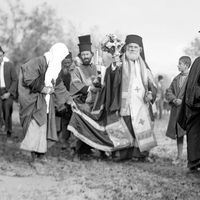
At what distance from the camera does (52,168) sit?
6684mm

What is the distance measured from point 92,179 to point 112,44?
Answer: 2.68 meters

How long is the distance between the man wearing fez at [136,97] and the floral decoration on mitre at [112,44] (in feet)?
0.45

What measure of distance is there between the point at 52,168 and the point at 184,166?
2086 millimetres

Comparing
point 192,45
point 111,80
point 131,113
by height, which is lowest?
point 192,45

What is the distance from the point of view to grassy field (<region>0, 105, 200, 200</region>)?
501 cm

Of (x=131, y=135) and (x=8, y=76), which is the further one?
(x=8, y=76)

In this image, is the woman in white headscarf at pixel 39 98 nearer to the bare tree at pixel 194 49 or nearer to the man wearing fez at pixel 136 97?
the man wearing fez at pixel 136 97

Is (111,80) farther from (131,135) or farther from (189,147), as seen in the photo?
(189,147)

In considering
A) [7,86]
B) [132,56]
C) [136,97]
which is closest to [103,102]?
[136,97]

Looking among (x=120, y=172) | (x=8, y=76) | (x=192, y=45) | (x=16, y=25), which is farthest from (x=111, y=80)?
(x=192, y=45)

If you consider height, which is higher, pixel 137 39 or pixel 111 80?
pixel 137 39

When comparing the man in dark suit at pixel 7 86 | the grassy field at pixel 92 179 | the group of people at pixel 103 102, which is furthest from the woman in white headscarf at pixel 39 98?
the man in dark suit at pixel 7 86

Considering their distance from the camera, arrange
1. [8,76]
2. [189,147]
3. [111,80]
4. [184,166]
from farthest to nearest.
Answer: [8,76] → [111,80] → [184,166] → [189,147]

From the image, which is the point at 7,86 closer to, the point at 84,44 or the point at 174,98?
the point at 84,44
